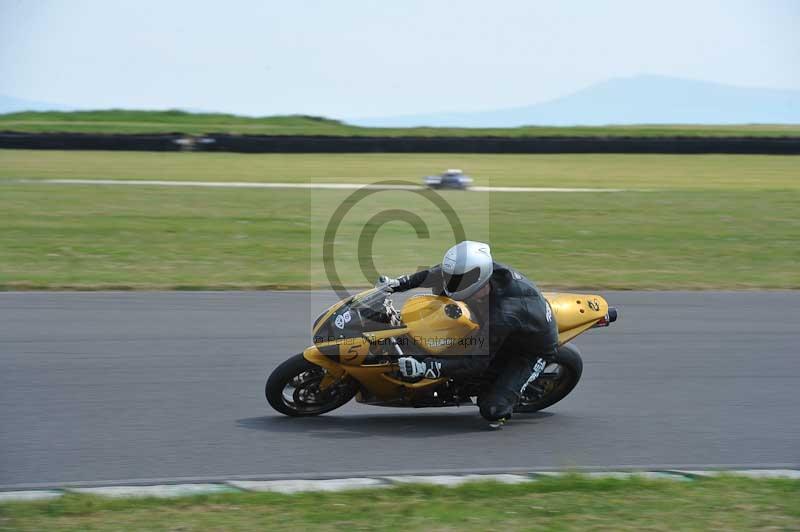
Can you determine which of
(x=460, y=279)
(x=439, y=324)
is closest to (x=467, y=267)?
(x=460, y=279)

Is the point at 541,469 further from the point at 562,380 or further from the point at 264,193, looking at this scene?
the point at 264,193

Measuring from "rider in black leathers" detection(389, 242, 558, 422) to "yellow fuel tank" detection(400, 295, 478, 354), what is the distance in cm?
8

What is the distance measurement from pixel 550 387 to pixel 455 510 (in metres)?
2.37

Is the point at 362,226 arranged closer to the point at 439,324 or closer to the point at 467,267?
the point at 439,324

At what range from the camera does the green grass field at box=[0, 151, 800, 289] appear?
12914 mm

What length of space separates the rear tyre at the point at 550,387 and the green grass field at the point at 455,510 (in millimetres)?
1690

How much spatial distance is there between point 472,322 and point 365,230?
37.3ft

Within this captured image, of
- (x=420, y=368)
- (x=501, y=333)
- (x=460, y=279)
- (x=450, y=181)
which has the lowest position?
(x=420, y=368)

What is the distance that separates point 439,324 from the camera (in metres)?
6.46

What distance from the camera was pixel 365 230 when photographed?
1777 centimetres

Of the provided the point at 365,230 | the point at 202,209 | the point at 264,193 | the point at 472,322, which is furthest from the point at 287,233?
the point at 472,322

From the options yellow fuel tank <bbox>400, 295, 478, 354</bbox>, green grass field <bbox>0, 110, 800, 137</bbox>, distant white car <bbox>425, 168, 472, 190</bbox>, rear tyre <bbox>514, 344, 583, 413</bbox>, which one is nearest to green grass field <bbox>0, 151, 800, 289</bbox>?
distant white car <bbox>425, 168, 472, 190</bbox>
